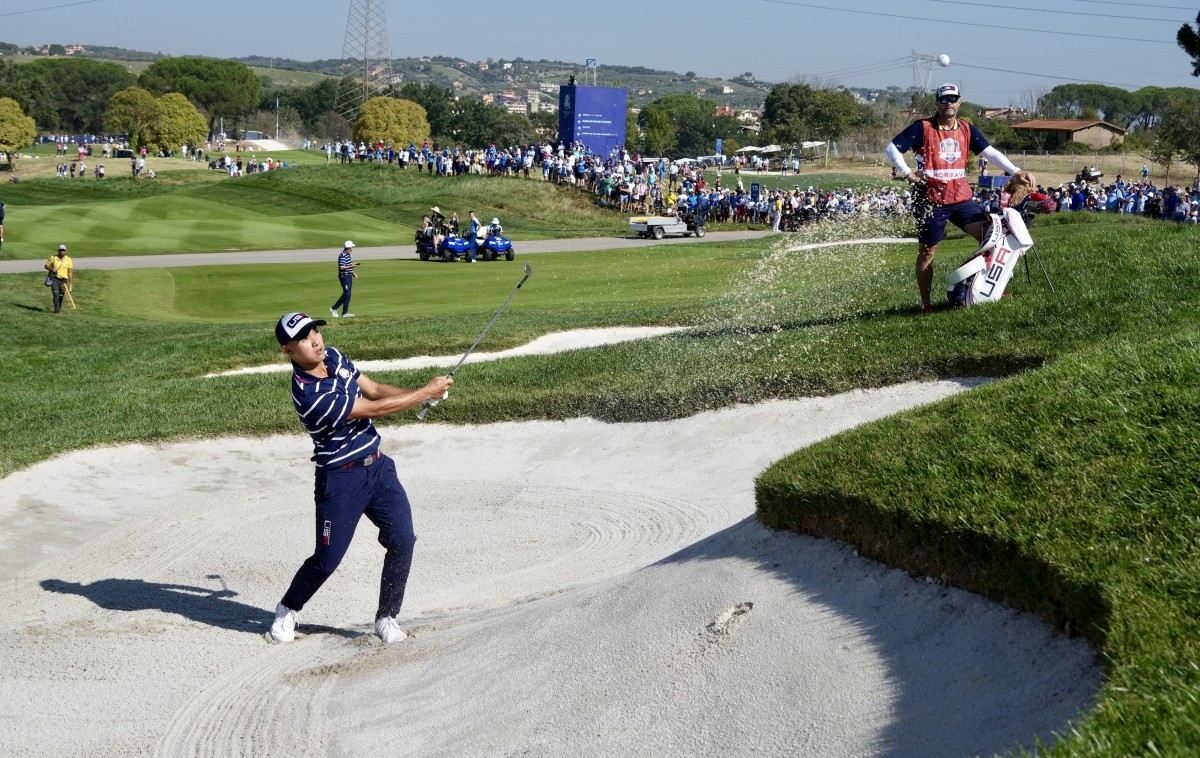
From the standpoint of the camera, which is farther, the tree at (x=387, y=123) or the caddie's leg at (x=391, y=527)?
the tree at (x=387, y=123)

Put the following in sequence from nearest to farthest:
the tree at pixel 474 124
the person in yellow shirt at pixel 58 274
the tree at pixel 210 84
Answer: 1. the person in yellow shirt at pixel 58 274
2. the tree at pixel 474 124
3. the tree at pixel 210 84

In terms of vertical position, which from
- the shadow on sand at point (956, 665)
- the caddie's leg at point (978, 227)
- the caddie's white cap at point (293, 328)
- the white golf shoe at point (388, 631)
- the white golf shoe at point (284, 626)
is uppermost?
the caddie's leg at point (978, 227)

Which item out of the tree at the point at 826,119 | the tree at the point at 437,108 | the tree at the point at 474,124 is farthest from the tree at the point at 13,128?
the tree at the point at 826,119

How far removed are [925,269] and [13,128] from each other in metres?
112

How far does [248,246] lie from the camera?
4847 cm

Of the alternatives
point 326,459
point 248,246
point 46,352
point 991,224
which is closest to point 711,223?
point 248,246

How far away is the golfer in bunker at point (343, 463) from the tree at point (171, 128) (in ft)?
409

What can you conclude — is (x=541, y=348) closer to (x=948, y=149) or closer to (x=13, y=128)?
(x=948, y=149)

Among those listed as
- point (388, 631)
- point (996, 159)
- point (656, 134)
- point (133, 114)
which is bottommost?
point (388, 631)

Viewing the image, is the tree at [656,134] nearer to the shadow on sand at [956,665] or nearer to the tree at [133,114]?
the tree at [133,114]

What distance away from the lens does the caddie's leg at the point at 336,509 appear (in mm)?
7641

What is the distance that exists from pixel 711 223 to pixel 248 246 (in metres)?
22.0

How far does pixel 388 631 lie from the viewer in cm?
784

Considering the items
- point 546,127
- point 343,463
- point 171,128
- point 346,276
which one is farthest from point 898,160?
point 546,127
